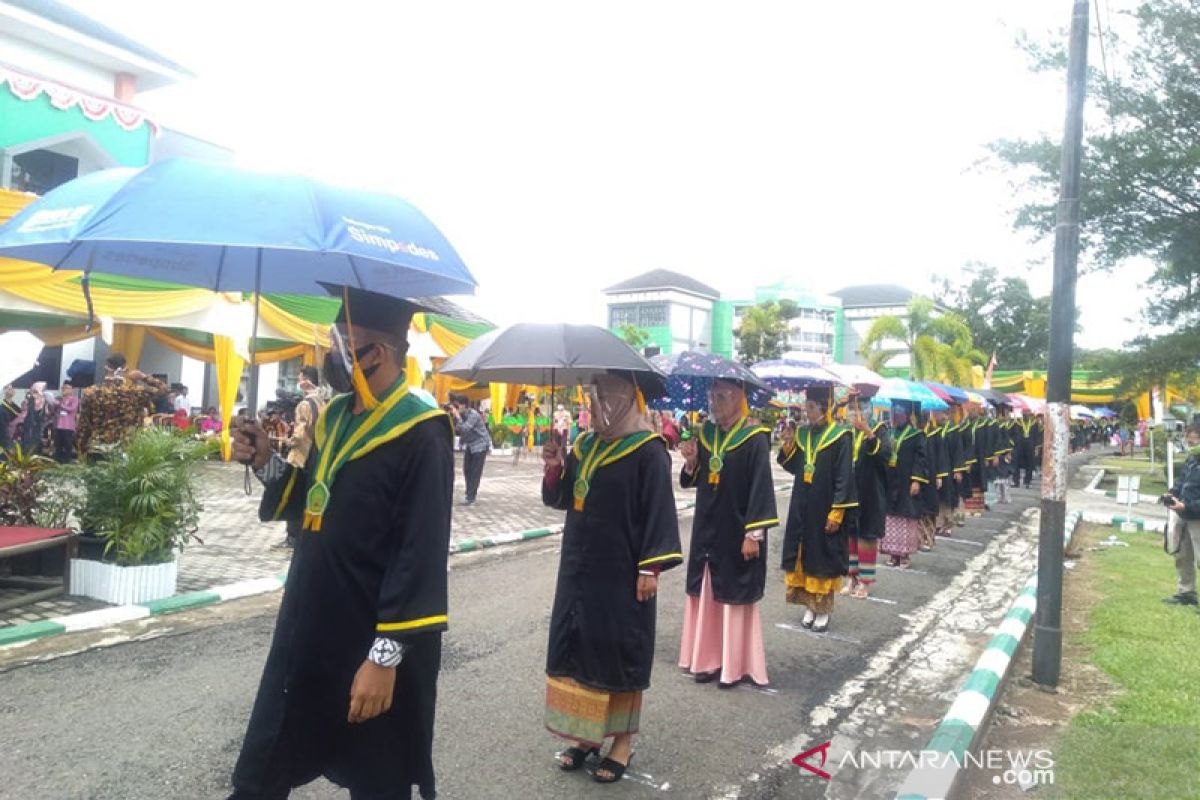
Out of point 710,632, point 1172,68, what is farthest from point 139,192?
point 1172,68

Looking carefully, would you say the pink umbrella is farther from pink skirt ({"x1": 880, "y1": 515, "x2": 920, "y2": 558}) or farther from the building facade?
the building facade

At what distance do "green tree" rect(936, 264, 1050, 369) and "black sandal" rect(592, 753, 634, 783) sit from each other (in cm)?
5783

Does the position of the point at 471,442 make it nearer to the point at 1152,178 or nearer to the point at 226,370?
the point at 226,370

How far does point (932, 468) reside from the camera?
453 inches

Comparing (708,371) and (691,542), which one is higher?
(708,371)

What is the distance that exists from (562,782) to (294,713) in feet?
5.70

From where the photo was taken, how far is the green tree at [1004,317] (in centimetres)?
5703

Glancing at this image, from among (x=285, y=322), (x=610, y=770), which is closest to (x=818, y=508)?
(x=610, y=770)

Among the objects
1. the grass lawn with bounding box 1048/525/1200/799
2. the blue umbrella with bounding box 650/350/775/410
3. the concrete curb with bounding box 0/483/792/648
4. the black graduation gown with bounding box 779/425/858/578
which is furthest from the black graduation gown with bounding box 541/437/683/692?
the concrete curb with bounding box 0/483/792/648

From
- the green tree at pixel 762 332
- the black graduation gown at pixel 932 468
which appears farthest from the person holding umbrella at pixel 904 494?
the green tree at pixel 762 332

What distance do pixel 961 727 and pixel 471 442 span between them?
10030mm

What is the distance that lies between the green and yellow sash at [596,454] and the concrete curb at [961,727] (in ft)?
6.23

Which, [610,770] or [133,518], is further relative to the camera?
[133,518]

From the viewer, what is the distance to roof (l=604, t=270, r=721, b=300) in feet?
230
